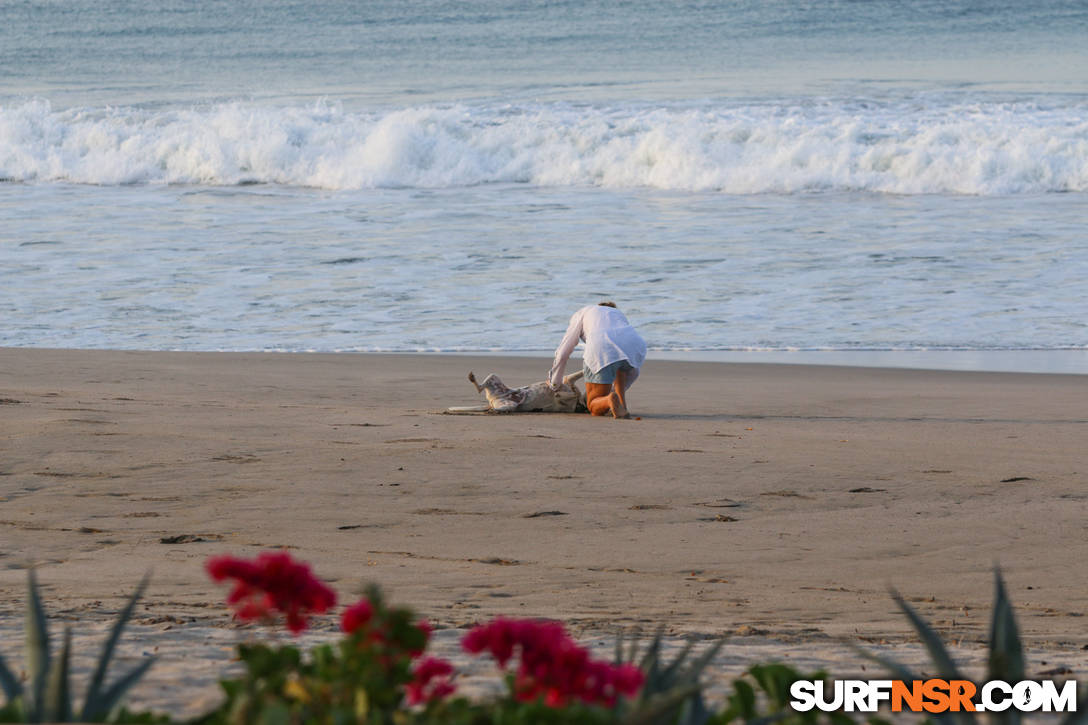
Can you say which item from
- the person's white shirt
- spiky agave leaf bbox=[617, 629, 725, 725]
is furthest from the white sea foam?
Answer: spiky agave leaf bbox=[617, 629, 725, 725]

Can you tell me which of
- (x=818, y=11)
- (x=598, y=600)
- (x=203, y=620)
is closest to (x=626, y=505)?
(x=598, y=600)

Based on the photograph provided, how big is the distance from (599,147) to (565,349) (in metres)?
16.6

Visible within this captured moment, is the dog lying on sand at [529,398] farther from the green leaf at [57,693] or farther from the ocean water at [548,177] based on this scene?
the green leaf at [57,693]

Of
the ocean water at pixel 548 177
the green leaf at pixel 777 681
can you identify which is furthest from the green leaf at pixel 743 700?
the ocean water at pixel 548 177

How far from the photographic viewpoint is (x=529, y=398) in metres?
8.51

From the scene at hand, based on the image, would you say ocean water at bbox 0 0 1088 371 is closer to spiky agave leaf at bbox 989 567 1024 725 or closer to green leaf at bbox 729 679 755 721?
spiky agave leaf at bbox 989 567 1024 725

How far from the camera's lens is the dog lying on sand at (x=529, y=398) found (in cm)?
837

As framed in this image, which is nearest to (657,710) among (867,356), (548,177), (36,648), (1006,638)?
(1006,638)

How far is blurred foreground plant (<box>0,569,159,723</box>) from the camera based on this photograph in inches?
77.4

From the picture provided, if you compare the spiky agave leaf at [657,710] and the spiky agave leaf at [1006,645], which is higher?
the spiky agave leaf at [1006,645]

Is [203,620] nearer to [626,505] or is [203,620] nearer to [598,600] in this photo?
[598,600]

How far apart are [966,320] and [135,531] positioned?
8843 millimetres

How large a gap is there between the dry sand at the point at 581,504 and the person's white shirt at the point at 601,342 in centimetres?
36

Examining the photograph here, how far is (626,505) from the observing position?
584cm
